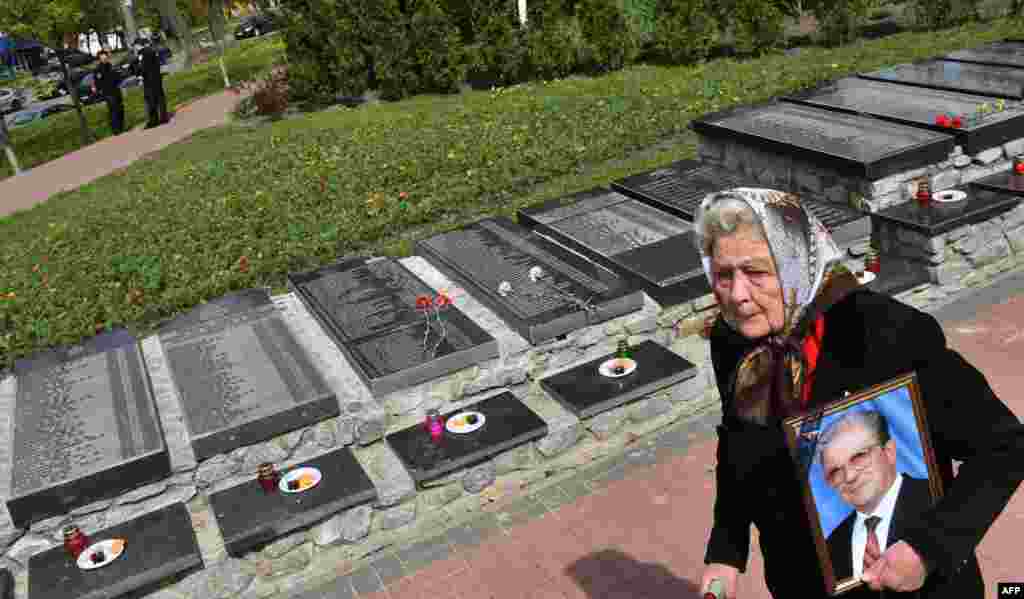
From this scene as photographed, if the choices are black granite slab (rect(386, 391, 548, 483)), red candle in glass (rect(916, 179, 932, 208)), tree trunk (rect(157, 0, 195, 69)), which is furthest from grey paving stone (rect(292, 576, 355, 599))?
tree trunk (rect(157, 0, 195, 69))

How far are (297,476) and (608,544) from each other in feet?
6.88

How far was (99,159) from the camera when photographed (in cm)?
1883

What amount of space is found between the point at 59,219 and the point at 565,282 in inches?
379

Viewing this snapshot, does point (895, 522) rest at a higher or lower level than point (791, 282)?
lower

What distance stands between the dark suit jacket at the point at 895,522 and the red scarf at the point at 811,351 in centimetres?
32

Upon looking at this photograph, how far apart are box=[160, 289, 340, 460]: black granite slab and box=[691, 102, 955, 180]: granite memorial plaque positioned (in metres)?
5.09

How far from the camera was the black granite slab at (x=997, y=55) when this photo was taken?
10148mm

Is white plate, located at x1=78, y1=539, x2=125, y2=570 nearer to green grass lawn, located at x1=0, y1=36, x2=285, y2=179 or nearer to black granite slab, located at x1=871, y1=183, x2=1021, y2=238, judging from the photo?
black granite slab, located at x1=871, y1=183, x2=1021, y2=238

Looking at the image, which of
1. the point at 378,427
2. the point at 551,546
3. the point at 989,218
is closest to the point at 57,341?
the point at 378,427

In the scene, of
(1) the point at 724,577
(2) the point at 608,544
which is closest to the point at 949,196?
(2) the point at 608,544

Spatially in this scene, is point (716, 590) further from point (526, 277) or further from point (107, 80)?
point (107, 80)

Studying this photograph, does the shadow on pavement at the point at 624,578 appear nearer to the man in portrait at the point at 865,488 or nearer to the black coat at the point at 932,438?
the black coat at the point at 932,438

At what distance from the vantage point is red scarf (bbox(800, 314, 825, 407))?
2.41 meters

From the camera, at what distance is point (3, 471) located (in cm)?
620
